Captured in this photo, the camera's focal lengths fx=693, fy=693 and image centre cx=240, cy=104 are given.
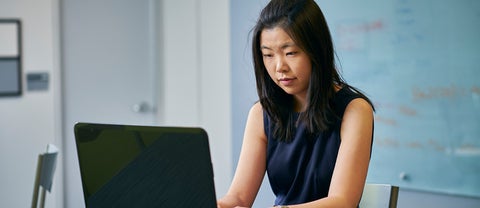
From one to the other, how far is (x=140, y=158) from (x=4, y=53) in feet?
9.97

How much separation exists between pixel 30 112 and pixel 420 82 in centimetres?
227

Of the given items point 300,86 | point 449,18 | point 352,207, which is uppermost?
point 449,18

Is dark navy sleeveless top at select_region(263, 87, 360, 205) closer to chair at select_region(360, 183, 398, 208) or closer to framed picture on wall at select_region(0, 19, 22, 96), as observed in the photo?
chair at select_region(360, 183, 398, 208)

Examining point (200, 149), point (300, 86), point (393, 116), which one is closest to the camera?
point (200, 149)

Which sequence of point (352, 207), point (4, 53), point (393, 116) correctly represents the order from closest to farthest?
1. point (352, 207)
2. point (393, 116)
3. point (4, 53)

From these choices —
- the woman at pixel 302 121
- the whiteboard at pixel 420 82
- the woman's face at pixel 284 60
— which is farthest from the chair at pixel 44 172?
the whiteboard at pixel 420 82

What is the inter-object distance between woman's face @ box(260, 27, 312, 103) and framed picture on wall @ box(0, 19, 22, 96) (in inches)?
108

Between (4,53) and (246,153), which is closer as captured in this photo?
(246,153)

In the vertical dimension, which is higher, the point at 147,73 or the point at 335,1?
the point at 335,1

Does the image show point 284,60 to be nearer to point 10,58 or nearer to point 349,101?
point 349,101

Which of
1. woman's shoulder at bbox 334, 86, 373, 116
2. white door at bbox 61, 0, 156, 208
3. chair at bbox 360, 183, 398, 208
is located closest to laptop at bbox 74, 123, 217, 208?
woman's shoulder at bbox 334, 86, 373, 116

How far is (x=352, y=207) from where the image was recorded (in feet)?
4.97

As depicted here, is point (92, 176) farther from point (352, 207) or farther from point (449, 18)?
point (449, 18)

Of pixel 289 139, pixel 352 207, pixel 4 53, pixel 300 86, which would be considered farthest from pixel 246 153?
pixel 4 53
